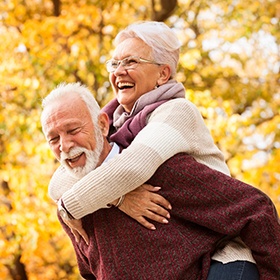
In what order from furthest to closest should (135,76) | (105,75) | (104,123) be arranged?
1. (105,75)
2. (135,76)
3. (104,123)

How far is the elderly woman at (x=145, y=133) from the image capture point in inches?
77.9

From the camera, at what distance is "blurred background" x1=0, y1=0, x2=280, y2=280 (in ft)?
21.1

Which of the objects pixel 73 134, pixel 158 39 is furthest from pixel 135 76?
pixel 73 134

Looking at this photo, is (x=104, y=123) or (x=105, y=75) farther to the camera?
(x=105, y=75)

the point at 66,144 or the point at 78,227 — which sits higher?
the point at 66,144

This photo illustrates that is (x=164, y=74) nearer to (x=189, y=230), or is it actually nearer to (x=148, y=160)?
(x=148, y=160)

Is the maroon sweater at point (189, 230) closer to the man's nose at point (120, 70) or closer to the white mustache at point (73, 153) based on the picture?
the white mustache at point (73, 153)

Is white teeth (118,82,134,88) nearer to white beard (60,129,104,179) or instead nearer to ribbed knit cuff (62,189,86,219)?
white beard (60,129,104,179)

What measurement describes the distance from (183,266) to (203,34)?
6326mm

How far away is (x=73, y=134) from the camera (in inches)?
81.4

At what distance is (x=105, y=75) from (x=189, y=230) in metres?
4.22

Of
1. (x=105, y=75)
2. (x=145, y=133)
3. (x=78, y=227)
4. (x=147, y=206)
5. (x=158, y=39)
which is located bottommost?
(x=105, y=75)

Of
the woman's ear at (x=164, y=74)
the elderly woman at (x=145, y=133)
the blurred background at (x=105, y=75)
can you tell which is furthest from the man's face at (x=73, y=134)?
the blurred background at (x=105, y=75)

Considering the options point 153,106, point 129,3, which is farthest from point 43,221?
point 153,106
